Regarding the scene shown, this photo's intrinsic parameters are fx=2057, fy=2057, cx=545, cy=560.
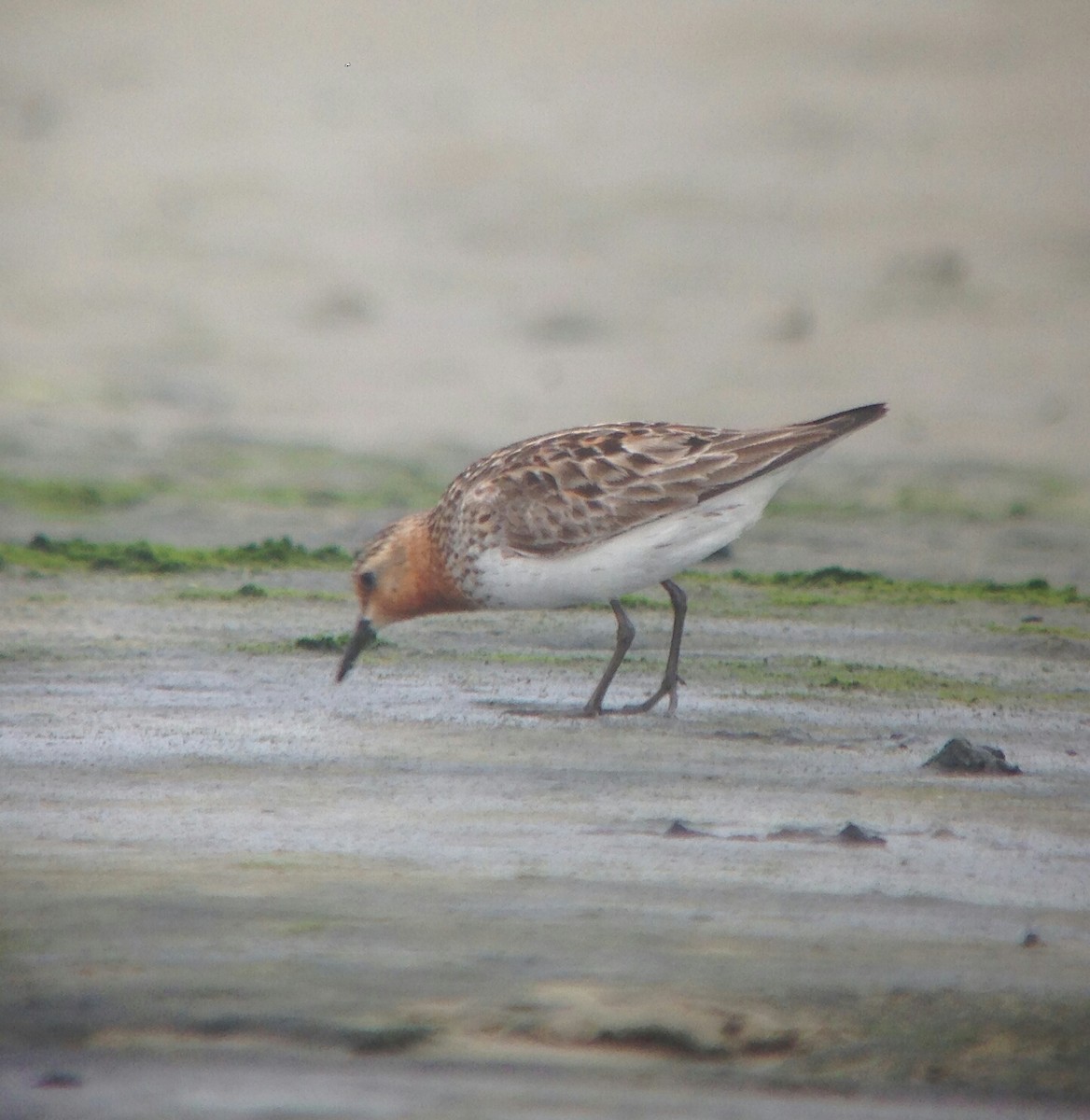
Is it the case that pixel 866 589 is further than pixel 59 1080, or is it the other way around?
pixel 866 589

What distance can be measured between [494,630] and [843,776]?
10.6 feet

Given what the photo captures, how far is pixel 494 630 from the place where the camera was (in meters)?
9.34

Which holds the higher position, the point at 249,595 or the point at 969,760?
the point at 249,595

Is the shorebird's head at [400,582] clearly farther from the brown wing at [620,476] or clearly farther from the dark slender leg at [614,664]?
the dark slender leg at [614,664]

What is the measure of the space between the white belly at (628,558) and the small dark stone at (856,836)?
2.54 metres

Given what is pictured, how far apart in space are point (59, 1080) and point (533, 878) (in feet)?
5.32

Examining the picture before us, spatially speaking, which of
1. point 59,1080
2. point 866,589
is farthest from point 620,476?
point 59,1080

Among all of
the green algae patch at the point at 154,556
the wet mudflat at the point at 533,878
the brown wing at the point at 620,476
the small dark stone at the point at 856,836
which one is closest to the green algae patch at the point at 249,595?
the green algae patch at the point at 154,556

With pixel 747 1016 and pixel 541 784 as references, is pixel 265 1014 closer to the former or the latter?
pixel 747 1016

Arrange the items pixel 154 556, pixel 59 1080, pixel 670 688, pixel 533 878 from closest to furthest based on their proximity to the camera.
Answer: pixel 59 1080 < pixel 533 878 < pixel 670 688 < pixel 154 556

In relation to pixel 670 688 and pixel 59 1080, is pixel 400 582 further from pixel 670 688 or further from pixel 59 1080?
pixel 59 1080

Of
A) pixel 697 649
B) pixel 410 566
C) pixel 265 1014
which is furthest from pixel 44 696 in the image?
pixel 265 1014

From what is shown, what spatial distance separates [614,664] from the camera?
25.8ft

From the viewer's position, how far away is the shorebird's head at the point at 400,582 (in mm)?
8336
